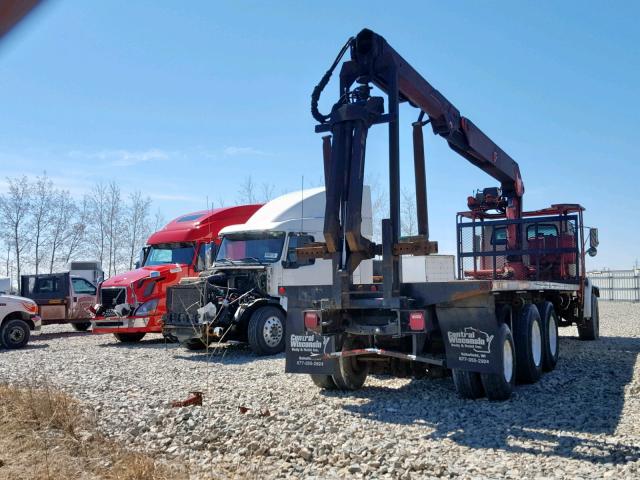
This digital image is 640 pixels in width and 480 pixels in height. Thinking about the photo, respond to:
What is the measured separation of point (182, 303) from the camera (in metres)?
12.6

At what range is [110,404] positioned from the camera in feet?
24.0

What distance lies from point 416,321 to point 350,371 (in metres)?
1.71

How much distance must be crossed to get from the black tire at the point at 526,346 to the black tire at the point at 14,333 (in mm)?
12377

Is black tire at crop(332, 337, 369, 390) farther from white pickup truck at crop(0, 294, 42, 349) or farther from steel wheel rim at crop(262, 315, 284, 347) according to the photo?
white pickup truck at crop(0, 294, 42, 349)

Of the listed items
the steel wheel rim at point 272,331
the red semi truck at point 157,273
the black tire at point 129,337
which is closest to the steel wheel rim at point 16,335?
the red semi truck at point 157,273

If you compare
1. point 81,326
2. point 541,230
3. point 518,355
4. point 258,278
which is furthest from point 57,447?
point 81,326

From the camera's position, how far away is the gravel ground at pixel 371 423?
4.97 meters

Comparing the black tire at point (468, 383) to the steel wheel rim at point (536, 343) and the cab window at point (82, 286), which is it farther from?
the cab window at point (82, 286)

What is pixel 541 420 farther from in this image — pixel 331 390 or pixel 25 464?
pixel 25 464

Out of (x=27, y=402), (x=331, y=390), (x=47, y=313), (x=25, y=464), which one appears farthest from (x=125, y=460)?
(x=47, y=313)

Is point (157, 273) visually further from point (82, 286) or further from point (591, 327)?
point (591, 327)

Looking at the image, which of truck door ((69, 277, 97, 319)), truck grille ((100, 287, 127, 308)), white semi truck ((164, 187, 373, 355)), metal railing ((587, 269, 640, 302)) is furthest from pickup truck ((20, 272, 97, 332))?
metal railing ((587, 269, 640, 302))

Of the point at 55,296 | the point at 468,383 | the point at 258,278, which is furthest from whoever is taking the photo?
the point at 55,296

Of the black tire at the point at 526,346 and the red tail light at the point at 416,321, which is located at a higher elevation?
the red tail light at the point at 416,321
